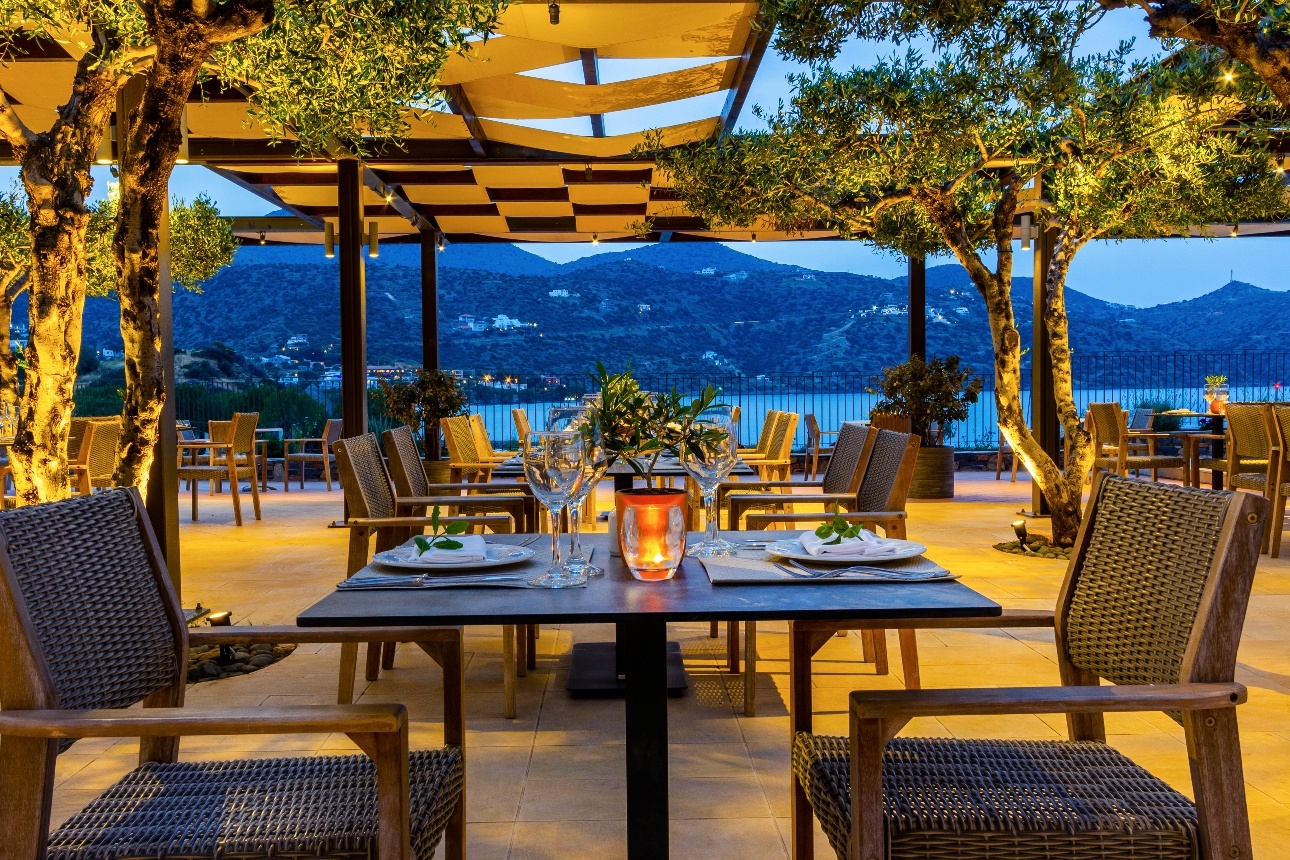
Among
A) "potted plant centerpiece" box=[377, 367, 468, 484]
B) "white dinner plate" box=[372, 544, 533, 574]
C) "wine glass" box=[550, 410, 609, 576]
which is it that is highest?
"potted plant centerpiece" box=[377, 367, 468, 484]

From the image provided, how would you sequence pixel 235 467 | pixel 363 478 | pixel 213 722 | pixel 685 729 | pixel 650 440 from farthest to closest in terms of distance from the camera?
pixel 235 467, pixel 363 478, pixel 685 729, pixel 650 440, pixel 213 722

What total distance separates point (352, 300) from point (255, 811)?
23.1 feet

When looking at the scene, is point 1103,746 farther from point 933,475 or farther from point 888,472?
point 933,475

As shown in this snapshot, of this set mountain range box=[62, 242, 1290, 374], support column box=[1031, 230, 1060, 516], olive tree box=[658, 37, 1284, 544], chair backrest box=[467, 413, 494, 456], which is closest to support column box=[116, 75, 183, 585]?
chair backrest box=[467, 413, 494, 456]

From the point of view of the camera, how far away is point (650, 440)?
6.84 feet

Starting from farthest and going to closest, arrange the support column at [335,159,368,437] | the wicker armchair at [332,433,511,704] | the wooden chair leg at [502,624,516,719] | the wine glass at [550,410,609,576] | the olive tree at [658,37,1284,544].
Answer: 1. the support column at [335,159,368,437]
2. the olive tree at [658,37,1284,544]
3. the wicker armchair at [332,433,511,704]
4. the wooden chair leg at [502,624,516,719]
5. the wine glass at [550,410,609,576]

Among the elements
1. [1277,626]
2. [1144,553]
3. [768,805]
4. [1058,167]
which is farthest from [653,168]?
[1144,553]

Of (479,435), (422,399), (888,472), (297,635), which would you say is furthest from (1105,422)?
(297,635)

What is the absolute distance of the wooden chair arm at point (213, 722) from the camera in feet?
4.28

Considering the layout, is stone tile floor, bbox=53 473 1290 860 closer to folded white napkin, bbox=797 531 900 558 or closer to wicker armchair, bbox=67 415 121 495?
folded white napkin, bbox=797 531 900 558

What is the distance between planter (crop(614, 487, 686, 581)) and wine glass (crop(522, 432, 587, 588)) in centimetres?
11

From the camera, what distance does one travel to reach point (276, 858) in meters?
1.41

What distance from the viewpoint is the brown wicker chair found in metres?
1.40

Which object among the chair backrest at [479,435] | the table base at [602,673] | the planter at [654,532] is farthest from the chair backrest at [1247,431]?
the planter at [654,532]
